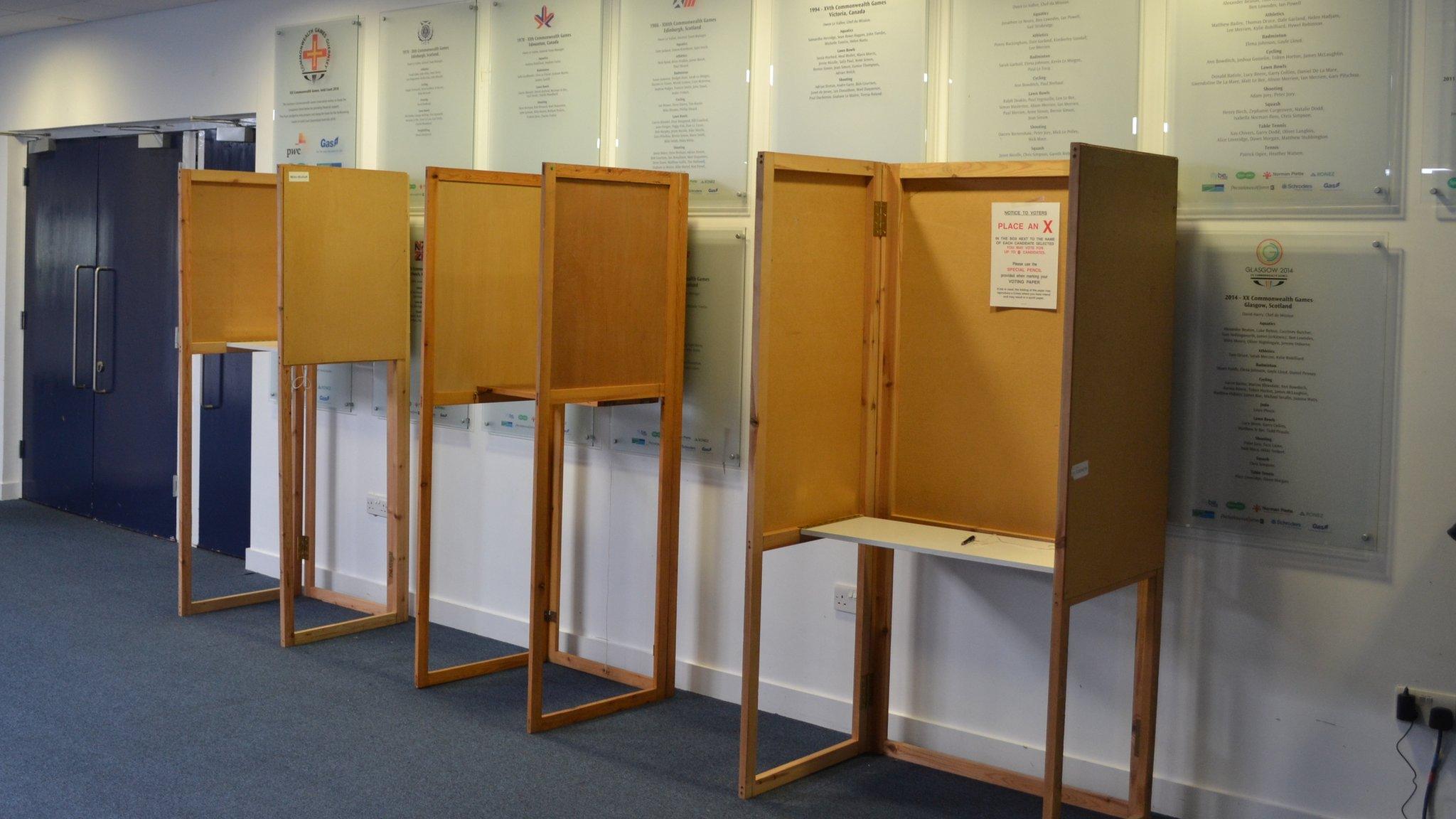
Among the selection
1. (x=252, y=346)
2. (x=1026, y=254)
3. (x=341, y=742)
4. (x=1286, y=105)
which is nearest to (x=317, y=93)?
(x=252, y=346)

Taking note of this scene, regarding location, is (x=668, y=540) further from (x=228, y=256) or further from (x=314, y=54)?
(x=314, y=54)

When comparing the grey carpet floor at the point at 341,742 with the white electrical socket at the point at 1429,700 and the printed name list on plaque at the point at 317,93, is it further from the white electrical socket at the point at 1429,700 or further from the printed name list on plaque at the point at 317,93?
the printed name list on plaque at the point at 317,93

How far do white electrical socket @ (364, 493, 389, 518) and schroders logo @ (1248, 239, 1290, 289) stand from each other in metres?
3.61

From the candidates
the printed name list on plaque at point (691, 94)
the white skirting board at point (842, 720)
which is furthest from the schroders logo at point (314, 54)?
the white skirting board at point (842, 720)

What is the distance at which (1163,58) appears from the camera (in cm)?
313

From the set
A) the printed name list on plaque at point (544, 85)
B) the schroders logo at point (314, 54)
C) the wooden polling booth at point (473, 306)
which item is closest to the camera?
the wooden polling booth at point (473, 306)

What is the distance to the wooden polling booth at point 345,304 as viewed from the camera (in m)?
4.50

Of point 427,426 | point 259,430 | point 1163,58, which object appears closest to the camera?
point 1163,58

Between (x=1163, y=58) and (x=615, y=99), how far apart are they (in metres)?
1.96

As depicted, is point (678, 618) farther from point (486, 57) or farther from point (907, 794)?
point (486, 57)

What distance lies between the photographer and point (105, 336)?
6.85 metres

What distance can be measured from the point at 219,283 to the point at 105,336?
213 centimetres

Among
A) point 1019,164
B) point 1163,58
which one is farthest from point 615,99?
point 1163,58

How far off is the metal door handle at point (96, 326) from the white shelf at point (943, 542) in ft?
16.9
